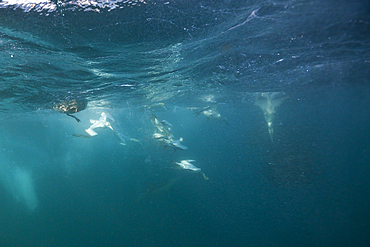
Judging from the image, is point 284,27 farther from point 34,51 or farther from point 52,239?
point 52,239

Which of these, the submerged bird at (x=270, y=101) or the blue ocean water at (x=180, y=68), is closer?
the blue ocean water at (x=180, y=68)

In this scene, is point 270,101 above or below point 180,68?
below

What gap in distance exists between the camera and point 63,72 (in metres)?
7.67

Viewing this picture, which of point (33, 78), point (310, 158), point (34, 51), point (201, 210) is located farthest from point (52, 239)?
point (310, 158)

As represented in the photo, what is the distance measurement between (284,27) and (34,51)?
8.27m

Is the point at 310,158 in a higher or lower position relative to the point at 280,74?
lower

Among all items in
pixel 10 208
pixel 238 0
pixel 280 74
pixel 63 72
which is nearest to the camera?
pixel 238 0

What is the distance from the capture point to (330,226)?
16016mm

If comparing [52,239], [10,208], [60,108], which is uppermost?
[60,108]

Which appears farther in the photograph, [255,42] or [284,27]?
[255,42]

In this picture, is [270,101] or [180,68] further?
[270,101]

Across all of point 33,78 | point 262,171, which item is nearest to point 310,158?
point 262,171

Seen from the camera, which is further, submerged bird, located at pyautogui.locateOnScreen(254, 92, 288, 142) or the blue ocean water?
submerged bird, located at pyautogui.locateOnScreen(254, 92, 288, 142)

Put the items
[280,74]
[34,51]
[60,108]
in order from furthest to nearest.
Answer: [60,108]
[280,74]
[34,51]
